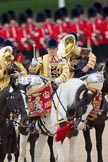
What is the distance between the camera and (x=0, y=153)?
1421 cm

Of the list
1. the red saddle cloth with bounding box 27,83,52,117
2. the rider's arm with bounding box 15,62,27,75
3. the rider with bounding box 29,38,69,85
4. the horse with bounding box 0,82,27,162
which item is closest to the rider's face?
the rider with bounding box 29,38,69,85

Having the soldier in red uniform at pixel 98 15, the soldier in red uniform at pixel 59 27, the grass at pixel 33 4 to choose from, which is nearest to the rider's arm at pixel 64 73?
the soldier in red uniform at pixel 59 27

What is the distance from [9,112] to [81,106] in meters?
1.15

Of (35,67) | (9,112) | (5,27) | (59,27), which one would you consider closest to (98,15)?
(59,27)

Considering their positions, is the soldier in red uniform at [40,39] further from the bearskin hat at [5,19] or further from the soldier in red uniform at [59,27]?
the bearskin hat at [5,19]

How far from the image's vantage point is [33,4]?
156 ft

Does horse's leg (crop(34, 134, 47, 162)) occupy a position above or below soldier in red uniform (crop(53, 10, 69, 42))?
below

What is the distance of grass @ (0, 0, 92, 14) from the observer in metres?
46.0

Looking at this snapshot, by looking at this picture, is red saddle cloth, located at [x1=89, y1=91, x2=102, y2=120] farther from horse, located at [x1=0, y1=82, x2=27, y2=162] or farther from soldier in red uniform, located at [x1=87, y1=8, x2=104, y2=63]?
soldier in red uniform, located at [x1=87, y1=8, x2=104, y2=63]

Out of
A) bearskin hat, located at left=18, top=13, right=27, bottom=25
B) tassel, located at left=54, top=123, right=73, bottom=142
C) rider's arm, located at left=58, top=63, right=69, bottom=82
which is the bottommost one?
tassel, located at left=54, top=123, right=73, bottom=142

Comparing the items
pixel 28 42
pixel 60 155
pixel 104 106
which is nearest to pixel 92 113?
pixel 104 106

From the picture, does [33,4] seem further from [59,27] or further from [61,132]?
[61,132]

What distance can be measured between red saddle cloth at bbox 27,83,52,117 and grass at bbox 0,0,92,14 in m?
30.1

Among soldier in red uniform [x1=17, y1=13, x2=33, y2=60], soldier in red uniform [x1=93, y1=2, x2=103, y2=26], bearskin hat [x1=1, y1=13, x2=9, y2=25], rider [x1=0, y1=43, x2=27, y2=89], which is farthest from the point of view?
bearskin hat [x1=1, y1=13, x2=9, y2=25]
